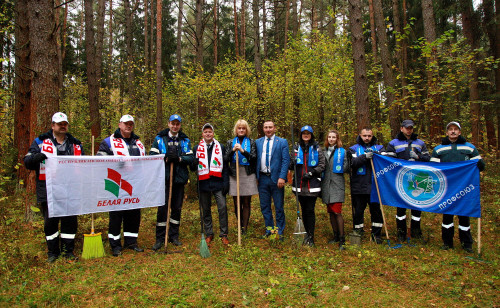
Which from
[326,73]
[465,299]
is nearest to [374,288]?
[465,299]

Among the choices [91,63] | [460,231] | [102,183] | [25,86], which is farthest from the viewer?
[91,63]

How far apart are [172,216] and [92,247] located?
150cm

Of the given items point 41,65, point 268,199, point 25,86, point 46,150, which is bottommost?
point 268,199

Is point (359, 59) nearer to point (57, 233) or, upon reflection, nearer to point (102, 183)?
point (102, 183)

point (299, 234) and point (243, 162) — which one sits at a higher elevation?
point (243, 162)

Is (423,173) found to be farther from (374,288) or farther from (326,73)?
(326,73)

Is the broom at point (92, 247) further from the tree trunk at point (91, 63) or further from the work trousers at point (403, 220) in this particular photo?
the tree trunk at point (91, 63)

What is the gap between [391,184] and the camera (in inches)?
248

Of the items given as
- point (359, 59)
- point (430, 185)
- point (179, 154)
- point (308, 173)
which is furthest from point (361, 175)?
point (179, 154)

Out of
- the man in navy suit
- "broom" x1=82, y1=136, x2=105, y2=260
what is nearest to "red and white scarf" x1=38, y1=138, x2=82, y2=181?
"broom" x1=82, y1=136, x2=105, y2=260

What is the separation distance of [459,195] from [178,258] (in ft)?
17.3

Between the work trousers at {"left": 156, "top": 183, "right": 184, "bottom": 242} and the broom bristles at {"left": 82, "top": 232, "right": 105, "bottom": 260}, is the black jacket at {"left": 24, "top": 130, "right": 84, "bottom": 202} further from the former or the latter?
the work trousers at {"left": 156, "top": 183, "right": 184, "bottom": 242}

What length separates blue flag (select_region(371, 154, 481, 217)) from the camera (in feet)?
18.8

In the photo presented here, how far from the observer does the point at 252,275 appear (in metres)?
4.70
